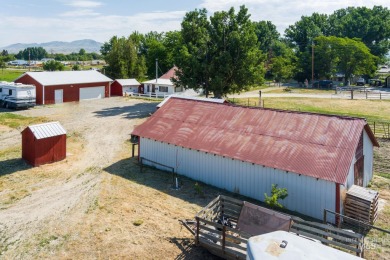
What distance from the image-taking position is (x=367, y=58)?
79.2m

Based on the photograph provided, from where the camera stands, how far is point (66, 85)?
5169 cm

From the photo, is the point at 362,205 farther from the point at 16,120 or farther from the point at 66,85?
the point at 66,85

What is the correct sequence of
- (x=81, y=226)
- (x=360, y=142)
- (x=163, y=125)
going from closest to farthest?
(x=81, y=226), (x=360, y=142), (x=163, y=125)

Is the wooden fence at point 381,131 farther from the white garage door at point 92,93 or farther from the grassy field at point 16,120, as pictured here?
the white garage door at point 92,93

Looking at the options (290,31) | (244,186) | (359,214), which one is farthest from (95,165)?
(290,31)

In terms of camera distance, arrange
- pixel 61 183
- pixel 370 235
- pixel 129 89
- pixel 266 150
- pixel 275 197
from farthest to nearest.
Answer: pixel 129 89
pixel 61 183
pixel 266 150
pixel 275 197
pixel 370 235

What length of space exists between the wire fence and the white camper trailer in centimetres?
4087

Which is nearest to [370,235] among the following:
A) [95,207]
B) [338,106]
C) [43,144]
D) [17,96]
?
[95,207]

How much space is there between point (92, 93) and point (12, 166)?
3217 centimetres

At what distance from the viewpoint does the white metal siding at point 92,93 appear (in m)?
54.2

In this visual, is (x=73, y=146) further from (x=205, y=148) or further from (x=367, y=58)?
(x=367, y=58)

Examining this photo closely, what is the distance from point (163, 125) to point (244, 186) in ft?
25.3

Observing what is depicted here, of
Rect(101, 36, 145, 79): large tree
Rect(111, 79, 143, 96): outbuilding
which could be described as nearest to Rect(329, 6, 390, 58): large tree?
Rect(101, 36, 145, 79): large tree

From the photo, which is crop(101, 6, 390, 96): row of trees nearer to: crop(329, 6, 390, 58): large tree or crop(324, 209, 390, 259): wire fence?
crop(329, 6, 390, 58): large tree
